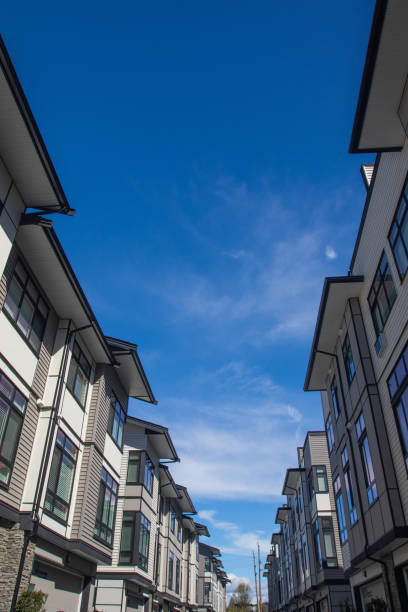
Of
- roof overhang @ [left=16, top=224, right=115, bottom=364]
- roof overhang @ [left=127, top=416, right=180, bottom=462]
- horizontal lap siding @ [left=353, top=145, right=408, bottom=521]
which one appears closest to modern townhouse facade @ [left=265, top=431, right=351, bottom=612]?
roof overhang @ [left=127, top=416, right=180, bottom=462]

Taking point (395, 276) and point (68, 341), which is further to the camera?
point (68, 341)

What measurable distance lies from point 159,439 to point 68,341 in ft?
47.0

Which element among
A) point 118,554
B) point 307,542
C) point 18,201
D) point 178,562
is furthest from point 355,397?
point 178,562

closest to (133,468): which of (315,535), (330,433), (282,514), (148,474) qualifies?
(148,474)

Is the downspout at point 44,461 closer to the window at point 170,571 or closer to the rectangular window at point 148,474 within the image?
the rectangular window at point 148,474

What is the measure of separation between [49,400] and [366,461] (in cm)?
959

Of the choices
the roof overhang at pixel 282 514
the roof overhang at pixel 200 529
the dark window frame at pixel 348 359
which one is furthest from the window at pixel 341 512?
the roof overhang at pixel 200 529

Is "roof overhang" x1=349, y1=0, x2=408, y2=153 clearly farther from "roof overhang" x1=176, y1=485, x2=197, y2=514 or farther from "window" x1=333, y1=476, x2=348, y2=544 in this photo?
"roof overhang" x1=176, y1=485, x2=197, y2=514

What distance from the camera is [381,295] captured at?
13.8 metres

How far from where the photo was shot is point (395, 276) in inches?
485

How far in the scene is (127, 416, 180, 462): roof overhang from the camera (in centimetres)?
2611

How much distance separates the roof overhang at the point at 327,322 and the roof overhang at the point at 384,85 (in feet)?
17.5

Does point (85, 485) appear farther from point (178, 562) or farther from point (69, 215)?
point (178, 562)

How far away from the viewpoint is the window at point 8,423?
435 inches
